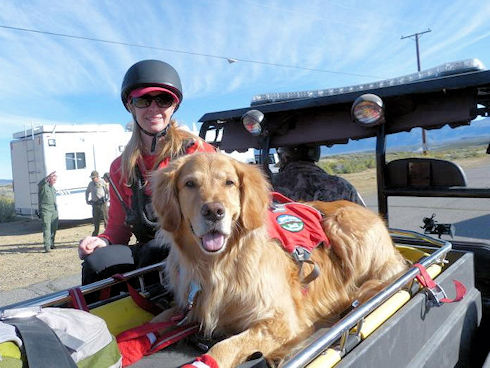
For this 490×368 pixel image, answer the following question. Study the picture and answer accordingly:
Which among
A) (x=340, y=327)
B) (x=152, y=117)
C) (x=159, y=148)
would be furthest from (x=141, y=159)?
(x=340, y=327)

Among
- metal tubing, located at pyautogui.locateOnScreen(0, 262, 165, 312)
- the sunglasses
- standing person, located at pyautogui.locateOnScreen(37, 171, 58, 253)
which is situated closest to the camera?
metal tubing, located at pyautogui.locateOnScreen(0, 262, 165, 312)

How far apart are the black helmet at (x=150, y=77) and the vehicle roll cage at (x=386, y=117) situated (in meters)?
0.95

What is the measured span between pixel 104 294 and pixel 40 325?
1390 millimetres

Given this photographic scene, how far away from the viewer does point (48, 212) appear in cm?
1193

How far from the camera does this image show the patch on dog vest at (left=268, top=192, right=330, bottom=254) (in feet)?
9.07

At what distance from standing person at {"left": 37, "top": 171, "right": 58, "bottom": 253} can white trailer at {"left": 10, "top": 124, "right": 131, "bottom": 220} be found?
2.51m

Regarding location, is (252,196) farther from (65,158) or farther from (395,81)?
(65,158)

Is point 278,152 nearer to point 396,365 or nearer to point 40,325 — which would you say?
→ point 396,365

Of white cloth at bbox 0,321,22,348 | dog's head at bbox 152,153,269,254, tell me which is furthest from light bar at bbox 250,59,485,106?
white cloth at bbox 0,321,22,348

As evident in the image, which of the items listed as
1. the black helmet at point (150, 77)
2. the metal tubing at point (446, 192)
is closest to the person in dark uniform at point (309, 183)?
the metal tubing at point (446, 192)

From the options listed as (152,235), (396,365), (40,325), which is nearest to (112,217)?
(152,235)

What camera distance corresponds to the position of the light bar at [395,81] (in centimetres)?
300

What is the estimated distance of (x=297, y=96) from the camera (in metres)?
3.99

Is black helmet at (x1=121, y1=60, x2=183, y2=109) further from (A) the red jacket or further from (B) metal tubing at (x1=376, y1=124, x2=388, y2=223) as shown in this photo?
(B) metal tubing at (x1=376, y1=124, x2=388, y2=223)
